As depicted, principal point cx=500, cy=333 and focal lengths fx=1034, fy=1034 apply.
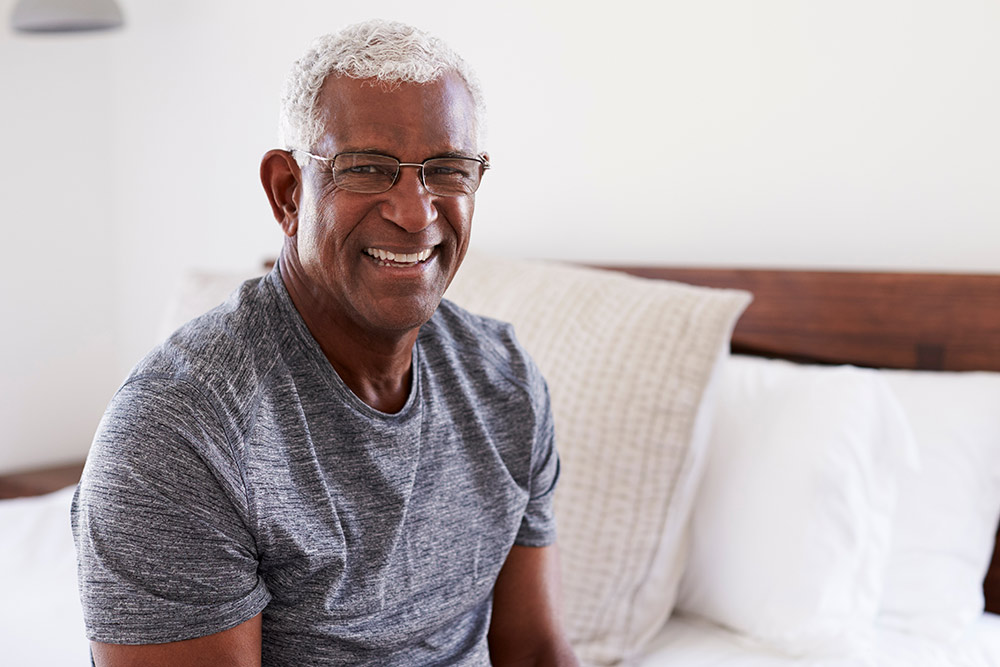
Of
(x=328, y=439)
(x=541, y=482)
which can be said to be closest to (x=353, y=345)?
(x=328, y=439)

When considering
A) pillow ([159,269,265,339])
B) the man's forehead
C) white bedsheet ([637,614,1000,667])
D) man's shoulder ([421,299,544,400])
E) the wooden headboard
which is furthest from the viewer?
pillow ([159,269,265,339])

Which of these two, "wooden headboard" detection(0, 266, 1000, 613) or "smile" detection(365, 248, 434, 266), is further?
"wooden headboard" detection(0, 266, 1000, 613)

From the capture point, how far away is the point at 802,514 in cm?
140

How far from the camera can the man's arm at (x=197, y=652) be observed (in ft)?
2.64

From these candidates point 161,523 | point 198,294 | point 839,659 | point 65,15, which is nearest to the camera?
point 161,523

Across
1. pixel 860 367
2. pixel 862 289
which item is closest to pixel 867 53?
pixel 862 289

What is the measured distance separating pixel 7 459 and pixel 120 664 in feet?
8.00

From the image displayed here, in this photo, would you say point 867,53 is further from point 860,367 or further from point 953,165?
point 860,367

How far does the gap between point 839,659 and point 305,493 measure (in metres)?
0.78

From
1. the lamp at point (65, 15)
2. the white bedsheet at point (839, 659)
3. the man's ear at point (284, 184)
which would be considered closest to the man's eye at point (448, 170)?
the man's ear at point (284, 184)

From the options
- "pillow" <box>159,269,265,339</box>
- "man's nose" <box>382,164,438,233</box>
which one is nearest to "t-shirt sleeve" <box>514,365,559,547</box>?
"man's nose" <box>382,164,438,233</box>

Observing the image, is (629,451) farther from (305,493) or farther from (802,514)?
(305,493)

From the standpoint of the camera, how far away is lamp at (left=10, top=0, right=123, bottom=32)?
2.38 m

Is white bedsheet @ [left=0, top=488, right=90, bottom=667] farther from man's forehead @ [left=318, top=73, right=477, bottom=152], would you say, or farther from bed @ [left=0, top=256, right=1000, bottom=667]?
man's forehead @ [left=318, top=73, right=477, bottom=152]
